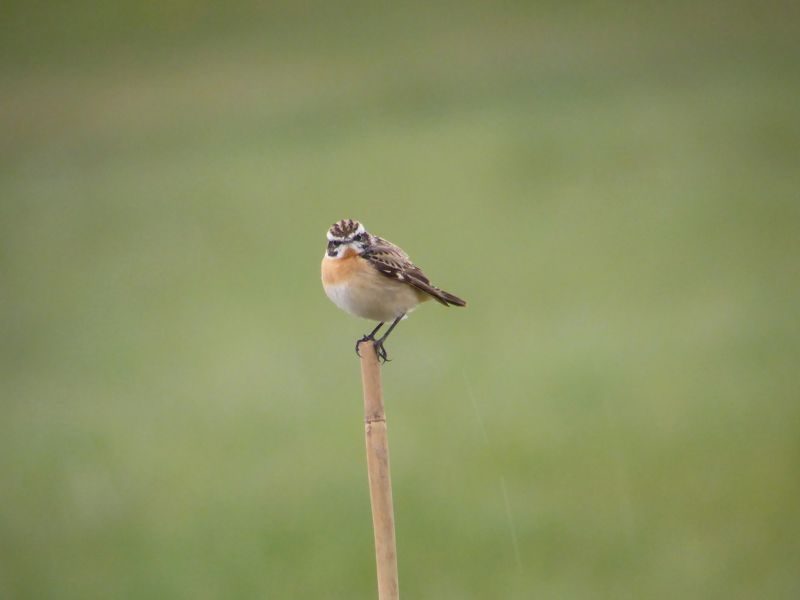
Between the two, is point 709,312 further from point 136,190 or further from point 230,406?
point 136,190

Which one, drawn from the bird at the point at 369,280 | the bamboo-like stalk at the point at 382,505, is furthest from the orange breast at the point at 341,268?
the bamboo-like stalk at the point at 382,505

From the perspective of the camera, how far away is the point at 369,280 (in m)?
5.45

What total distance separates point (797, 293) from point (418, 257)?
4694 millimetres

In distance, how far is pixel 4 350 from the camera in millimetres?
13695

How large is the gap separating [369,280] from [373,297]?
0.32ft

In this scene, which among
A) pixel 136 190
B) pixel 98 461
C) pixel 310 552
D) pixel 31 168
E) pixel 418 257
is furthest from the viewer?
pixel 31 168

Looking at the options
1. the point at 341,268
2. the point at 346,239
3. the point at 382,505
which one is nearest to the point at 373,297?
the point at 341,268

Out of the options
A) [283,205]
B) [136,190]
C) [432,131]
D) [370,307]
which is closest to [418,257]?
[283,205]

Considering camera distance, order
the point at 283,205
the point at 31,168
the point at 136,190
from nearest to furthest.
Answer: the point at 283,205, the point at 136,190, the point at 31,168

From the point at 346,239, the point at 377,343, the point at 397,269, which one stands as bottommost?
the point at 377,343

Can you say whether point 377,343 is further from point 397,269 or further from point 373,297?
point 397,269

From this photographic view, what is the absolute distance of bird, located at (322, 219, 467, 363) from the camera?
5441mm

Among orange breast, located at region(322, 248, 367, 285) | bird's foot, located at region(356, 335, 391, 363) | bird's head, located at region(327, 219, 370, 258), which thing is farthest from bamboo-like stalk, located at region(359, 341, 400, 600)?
bird's head, located at region(327, 219, 370, 258)

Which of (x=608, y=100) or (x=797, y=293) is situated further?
(x=608, y=100)
